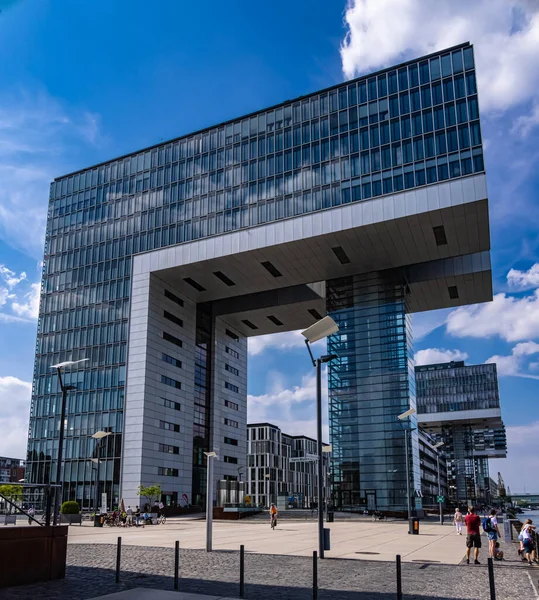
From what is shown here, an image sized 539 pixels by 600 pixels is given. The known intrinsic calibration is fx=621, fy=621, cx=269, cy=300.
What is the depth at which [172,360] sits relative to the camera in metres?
73.1

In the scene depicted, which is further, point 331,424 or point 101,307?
point 101,307

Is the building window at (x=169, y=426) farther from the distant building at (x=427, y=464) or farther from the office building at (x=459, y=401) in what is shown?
the office building at (x=459, y=401)

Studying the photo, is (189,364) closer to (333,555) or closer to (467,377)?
(333,555)

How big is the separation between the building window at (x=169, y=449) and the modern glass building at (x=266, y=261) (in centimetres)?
21

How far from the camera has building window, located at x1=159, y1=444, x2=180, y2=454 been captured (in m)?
69.0

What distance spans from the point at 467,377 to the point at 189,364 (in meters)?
93.8

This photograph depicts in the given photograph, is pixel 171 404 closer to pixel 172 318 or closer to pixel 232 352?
pixel 172 318

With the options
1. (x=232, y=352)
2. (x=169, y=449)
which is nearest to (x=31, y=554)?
(x=169, y=449)

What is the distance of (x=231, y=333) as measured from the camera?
88688mm

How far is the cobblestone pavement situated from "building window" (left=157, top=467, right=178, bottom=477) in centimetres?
4649

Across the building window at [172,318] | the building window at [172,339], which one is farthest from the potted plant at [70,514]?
the building window at [172,318]

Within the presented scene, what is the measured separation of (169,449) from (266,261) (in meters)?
24.3

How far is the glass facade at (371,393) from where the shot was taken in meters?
62.5

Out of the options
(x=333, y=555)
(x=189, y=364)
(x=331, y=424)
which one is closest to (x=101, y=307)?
(x=189, y=364)
